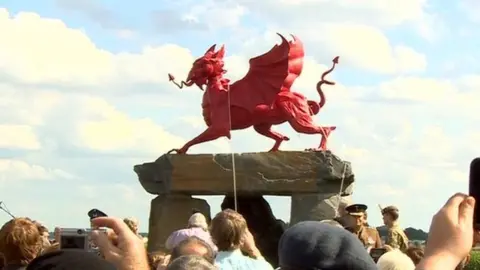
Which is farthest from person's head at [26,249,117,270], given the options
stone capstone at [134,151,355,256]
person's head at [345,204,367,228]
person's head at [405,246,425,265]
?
stone capstone at [134,151,355,256]

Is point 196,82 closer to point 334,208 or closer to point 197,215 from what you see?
point 334,208

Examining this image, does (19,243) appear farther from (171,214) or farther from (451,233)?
(171,214)

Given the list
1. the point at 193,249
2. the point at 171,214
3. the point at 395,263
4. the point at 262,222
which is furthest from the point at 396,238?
the point at 262,222

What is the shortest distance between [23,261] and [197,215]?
2.41 m

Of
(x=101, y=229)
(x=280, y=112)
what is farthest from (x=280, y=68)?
(x=101, y=229)

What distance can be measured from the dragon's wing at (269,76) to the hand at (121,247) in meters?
12.0

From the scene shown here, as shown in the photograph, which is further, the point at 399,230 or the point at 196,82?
the point at 196,82

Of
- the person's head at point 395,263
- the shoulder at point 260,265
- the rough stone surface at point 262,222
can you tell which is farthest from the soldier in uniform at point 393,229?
the rough stone surface at point 262,222

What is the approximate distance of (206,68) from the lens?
47.7ft

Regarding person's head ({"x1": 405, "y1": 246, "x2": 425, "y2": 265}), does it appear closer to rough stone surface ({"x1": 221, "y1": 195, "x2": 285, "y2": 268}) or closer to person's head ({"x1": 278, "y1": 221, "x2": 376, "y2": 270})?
person's head ({"x1": 278, "y1": 221, "x2": 376, "y2": 270})

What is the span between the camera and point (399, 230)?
7723 mm

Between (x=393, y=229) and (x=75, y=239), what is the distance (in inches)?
204

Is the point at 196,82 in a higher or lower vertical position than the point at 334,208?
higher

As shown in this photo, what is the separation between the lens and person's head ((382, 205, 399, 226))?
7.67 m
